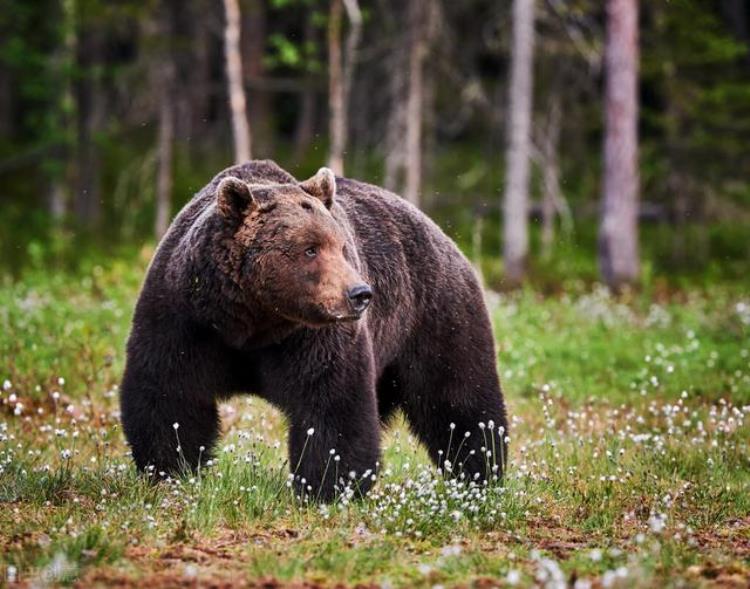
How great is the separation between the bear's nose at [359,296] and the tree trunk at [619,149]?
1451 cm

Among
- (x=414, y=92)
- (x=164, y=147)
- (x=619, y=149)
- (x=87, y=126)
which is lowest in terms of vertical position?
(x=619, y=149)

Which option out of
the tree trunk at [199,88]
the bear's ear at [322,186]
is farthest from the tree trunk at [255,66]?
the bear's ear at [322,186]

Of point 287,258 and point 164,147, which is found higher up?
point 287,258

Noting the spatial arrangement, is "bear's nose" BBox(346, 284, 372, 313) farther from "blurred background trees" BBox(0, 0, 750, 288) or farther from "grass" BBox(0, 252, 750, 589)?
"blurred background trees" BBox(0, 0, 750, 288)

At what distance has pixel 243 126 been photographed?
57.8 ft

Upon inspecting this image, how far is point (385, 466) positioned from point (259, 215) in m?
2.17

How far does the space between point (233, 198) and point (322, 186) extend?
564 mm

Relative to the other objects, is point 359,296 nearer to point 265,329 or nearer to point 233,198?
point 265,329

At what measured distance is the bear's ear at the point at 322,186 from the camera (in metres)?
6.00

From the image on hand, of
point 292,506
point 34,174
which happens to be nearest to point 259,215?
point 292,506

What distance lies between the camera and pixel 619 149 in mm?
19469

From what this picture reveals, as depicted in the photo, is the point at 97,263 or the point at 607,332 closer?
the point at 607,332

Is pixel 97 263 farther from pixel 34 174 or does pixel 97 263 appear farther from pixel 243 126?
pixel 34 174

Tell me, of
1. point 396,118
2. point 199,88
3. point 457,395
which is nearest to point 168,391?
point 457,395
